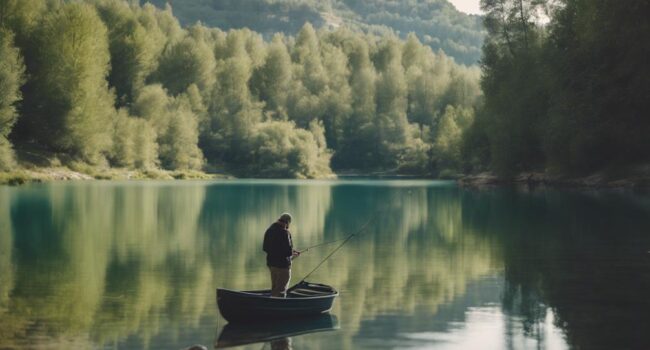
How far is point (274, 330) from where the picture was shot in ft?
→ 53.7

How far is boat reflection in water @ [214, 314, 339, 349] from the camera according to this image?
1532 centimetres

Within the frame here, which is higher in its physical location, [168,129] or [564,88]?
[168,129]

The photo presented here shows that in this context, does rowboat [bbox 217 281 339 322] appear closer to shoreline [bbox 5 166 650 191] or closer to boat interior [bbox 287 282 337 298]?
boat interior [bbox 287 282 337 298]

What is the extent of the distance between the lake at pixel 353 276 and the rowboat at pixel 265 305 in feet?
1.18

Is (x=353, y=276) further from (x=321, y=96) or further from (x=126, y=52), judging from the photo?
(x=321, y=96)

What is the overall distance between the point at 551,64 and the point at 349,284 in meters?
43.1

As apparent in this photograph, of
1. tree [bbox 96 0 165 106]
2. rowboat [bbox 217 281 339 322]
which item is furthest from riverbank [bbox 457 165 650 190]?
rowboat [bbox 217 281 339 322]

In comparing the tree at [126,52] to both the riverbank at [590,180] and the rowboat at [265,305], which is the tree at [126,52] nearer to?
the riverbank at [590,180]

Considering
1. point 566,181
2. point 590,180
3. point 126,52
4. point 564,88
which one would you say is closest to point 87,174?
point 126,52

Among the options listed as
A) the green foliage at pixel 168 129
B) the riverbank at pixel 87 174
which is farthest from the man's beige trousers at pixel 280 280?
the green foliage at pixel 168 129

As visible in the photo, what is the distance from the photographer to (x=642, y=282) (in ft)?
70.3

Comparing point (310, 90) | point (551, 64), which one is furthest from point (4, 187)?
point (310, 90)

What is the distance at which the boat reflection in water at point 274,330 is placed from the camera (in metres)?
15.3

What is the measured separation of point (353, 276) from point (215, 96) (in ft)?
345
